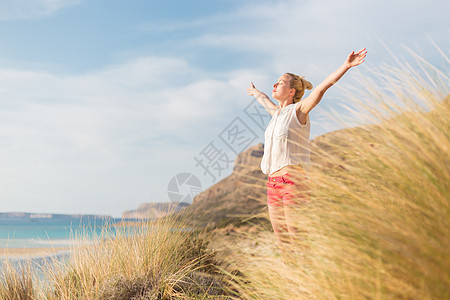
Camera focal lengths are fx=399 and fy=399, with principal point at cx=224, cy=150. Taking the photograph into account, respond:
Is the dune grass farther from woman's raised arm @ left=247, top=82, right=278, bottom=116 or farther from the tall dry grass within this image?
woman's raised arm @ left=247, top=82, right=278, bottom=116

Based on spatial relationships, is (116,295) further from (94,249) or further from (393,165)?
(393,165)

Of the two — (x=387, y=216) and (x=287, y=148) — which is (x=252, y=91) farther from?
(x=387, y=216)

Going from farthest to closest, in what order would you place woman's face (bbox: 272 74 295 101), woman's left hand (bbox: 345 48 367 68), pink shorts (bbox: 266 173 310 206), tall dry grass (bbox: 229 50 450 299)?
woman's face (bbox: 272 74 295 101) → pink shorts (bbox: 266 173 310 206) → woman's left hand (bbox: 345 48 367 68) → tall dry grass (bbox: 229 50 450 299)

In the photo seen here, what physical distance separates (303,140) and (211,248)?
7.10ft

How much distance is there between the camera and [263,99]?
4070 millimetres

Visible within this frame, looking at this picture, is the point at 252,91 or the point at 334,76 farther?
the point at 252,91

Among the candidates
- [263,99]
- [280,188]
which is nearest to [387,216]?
[280,188]

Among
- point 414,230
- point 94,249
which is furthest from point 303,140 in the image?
point 94,249

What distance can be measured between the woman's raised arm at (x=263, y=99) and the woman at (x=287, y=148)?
1.05ft

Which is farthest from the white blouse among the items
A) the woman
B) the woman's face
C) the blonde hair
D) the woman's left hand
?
the woman's left hand

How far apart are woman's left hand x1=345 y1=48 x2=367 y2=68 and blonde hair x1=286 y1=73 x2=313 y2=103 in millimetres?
793

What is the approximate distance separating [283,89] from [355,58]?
→ 82 centimetres

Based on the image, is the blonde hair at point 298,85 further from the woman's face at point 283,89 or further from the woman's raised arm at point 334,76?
the woman's raised arm at point 334,76

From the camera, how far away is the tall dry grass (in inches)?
64.3
